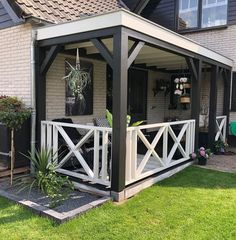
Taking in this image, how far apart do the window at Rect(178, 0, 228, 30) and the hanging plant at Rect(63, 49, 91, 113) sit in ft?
15.4

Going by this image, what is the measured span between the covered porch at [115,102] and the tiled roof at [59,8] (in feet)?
1.66

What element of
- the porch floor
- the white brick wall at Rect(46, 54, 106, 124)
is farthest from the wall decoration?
the porch floor

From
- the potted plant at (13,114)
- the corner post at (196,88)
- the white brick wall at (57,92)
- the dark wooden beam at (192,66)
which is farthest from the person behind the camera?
the corner post at (196,88)

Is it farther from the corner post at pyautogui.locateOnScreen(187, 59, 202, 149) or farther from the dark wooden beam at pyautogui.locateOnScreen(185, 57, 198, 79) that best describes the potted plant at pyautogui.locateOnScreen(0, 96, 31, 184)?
the corner post at pyautogui.locateOnScreen(187, 59, 202, 149)

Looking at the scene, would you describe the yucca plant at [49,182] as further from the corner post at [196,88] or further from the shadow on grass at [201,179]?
the corner post at [196,88]

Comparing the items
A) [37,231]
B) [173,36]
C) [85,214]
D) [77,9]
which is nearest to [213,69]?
[173,36]

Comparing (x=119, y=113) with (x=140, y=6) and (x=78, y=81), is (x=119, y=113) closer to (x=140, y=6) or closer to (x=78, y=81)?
(x=78, y=81)

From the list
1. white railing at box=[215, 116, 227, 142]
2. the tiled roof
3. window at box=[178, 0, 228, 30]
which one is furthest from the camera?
window at box=[178, 0, 228, 30]

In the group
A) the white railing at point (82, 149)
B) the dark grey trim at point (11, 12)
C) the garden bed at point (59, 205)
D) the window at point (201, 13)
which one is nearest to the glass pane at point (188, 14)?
the window at point (201, 13)

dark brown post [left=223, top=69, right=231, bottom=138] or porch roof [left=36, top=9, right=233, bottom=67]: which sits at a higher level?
porch roof [left=36, top=9, right=233, bottom=67]

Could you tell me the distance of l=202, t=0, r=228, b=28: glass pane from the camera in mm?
9195

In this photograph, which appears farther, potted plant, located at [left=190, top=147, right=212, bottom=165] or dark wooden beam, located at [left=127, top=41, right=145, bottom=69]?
potted plant, located at [left=190, top=147, right=212, bottom=165]

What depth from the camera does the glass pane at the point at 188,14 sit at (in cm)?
970

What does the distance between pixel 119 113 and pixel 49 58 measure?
1914 millimetres
